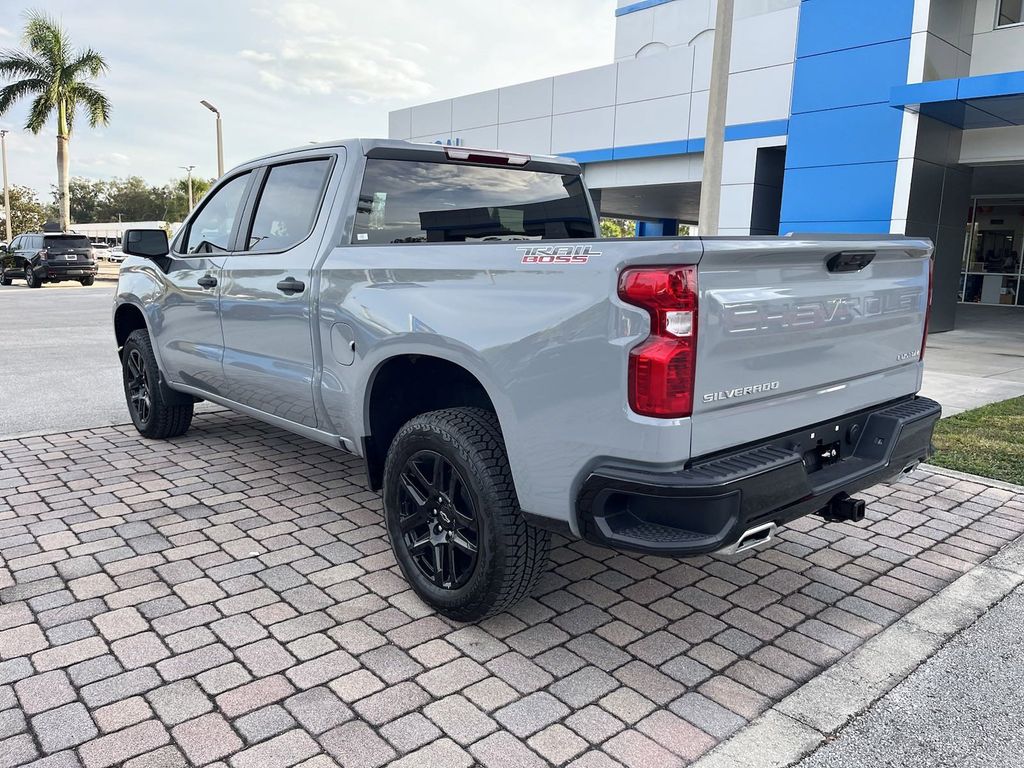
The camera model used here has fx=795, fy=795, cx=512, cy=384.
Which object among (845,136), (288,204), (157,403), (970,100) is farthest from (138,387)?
(845,136)

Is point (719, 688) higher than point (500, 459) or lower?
lower

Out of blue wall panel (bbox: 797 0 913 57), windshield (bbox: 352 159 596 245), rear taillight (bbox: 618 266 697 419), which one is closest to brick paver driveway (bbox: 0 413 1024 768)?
rear taillight (bbox: 618 266 697 419)

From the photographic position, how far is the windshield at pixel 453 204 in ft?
12.7

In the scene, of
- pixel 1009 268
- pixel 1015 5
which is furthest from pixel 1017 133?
pixel 1009 268

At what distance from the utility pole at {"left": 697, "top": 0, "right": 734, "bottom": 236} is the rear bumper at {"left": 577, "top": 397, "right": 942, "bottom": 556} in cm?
751

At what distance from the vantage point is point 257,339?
4.26 metres

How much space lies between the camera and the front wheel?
9.50ft

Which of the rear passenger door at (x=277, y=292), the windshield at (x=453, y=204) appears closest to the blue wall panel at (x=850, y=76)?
the windshield at (x=453, y=204)

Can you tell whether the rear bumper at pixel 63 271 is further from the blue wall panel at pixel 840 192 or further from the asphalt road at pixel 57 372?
the blue wall panel at pixel 840 192

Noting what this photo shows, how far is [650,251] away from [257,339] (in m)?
2.59

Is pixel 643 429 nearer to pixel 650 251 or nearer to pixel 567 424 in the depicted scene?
pixel 567 424

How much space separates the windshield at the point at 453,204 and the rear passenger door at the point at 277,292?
0.81ft

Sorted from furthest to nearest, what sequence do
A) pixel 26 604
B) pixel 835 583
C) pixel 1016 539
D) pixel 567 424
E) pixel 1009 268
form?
pixel 1009 268 < pixel 1016 539 < pixel 835 583 < pixel 26 604 < pixel 567 424

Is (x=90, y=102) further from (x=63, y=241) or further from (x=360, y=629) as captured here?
(x=360, y=629)
